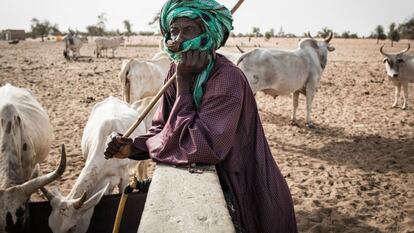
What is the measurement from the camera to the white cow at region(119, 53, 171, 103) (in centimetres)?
643

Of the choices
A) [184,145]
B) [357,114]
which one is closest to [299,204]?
[184,145]

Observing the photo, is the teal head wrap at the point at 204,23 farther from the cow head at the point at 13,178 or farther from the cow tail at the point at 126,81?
the cow tail at the point at 126,81

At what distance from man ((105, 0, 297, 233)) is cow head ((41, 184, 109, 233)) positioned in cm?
77

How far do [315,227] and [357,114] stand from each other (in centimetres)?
558

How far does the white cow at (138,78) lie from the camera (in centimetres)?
643

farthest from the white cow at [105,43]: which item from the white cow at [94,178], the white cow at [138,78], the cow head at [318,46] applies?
the white cow at [94,178]

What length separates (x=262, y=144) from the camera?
5.55 feet

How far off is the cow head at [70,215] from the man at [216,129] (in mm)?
772

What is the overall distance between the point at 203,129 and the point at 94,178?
1706 millimetres

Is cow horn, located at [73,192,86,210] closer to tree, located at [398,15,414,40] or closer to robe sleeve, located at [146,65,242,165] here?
robe sleeve, located at [146,65,242,165]

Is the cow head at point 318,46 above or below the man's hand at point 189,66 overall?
above

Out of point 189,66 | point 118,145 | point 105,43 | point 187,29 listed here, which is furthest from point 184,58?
point 105,43

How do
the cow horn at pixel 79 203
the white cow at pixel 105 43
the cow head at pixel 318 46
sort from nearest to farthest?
the cow horn at pixel 79 203 → the cow head at pixel 318 46 → the white cow at pixel 105 43

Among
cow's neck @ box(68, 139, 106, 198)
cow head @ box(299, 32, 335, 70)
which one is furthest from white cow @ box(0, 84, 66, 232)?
cow head @ box(299, 32, 335, 70)
